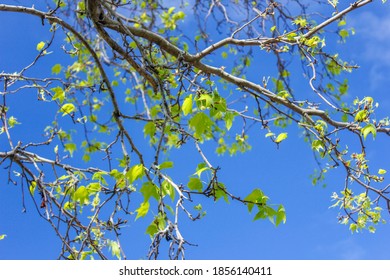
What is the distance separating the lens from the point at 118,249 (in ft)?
7.60

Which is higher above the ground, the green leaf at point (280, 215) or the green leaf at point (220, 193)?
the green leaf at point (220, 193)

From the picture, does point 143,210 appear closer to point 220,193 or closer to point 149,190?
point 149,190

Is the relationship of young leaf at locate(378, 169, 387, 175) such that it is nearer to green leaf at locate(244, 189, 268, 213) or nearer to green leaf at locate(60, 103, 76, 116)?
green leaf at locate(244, 189, 268, 213)

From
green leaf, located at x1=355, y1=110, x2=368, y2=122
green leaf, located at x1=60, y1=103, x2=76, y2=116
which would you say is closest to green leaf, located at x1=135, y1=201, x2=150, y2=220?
green leaf, located at x1=60, y1=103, x2=76, y2=116

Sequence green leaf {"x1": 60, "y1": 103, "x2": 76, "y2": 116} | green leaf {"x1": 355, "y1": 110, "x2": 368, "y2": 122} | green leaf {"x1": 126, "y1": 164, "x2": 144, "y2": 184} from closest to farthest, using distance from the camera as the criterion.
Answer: green leaf {"x1": 126, "y1": 164, "x2": 144, "y2": 184} → green leaf {"x1": 355, "y1": 110, "x2": 368, "y2": 122} → green leaf {"x1": 60, "y1": 103, "x2": 76, "y2": 116}

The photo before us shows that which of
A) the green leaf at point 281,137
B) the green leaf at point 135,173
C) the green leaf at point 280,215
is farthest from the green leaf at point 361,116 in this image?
the green leaf at point 135,173

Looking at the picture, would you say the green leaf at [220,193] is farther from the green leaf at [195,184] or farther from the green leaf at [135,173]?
the green leaf at [135,173]

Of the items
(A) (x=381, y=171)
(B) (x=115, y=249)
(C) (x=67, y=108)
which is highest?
(C) (x=67, y=108)

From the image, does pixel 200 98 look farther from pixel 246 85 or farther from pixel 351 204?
pixel 351 204

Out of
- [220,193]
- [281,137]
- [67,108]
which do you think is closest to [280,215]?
[220,193]

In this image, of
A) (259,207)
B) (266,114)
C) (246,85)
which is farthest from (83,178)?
(266,114)

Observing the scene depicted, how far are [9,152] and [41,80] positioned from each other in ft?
1.65

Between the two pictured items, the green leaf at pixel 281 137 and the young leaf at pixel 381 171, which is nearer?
the green leaf at pixel 281 137

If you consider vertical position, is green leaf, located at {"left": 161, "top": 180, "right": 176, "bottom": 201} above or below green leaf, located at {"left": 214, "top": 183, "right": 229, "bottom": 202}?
below
